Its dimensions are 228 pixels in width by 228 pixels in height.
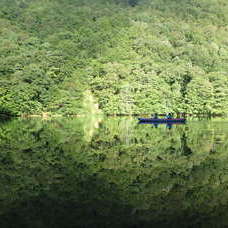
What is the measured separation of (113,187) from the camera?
10.0m

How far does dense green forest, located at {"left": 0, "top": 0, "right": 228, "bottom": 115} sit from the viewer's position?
194ft

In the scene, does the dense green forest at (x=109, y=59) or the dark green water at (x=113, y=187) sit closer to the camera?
the dark green water at (x=113, y=187)

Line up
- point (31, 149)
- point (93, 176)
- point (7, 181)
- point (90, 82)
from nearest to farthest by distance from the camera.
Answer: point (7, 181) < point (93, 176) < point (31, 149) < point (90, 82)

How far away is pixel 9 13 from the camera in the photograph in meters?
87.2

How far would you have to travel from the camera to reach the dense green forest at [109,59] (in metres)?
59.3

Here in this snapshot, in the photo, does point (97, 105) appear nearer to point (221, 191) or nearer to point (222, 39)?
point (222, 39)

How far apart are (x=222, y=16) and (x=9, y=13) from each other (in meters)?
48.6

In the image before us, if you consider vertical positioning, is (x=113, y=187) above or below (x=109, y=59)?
below

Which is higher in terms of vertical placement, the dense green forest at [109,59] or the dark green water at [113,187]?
the dense green forest at [109,59]

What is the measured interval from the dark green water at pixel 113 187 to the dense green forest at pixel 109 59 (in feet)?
130

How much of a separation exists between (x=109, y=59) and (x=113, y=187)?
59.3 meters

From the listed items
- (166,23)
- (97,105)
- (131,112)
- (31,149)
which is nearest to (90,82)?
(97,105)

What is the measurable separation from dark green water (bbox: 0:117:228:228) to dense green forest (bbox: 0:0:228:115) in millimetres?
39626

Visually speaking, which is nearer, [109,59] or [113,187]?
[113,187]
